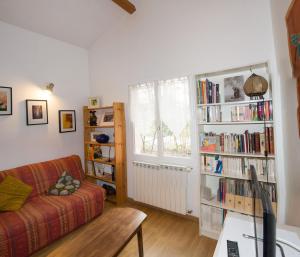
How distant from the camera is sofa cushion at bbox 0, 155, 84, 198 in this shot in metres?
2.52

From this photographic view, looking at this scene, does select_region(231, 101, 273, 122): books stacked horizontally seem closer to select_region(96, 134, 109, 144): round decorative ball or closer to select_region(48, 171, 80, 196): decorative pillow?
select_region(96, 134, 109, 144): round decorative ball

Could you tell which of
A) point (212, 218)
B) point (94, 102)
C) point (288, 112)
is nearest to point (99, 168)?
point (94, 102)

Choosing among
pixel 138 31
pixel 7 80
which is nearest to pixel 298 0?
pixel 138 31

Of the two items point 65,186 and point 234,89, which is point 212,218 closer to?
point 234,89

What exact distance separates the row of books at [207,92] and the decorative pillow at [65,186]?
2.17 meters

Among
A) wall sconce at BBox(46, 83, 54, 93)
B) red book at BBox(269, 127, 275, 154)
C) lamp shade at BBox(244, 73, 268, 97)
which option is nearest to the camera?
lamp shade at BBox(244, 73, 268, 97)

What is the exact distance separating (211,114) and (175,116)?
627 mm

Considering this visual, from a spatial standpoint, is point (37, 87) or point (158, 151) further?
point (37, 87)

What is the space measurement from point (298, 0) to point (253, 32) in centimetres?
98

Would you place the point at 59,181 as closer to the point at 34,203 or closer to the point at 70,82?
the point at 34,203

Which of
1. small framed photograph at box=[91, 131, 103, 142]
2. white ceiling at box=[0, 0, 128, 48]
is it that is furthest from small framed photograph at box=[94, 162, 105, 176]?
white ceiling at box=[0, 0, 128, 48]

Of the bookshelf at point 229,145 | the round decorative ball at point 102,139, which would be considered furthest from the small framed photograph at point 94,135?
the bookshelf at point 229,145

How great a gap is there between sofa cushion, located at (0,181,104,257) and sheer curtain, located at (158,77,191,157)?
1.30 meters

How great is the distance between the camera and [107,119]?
10.8ft
